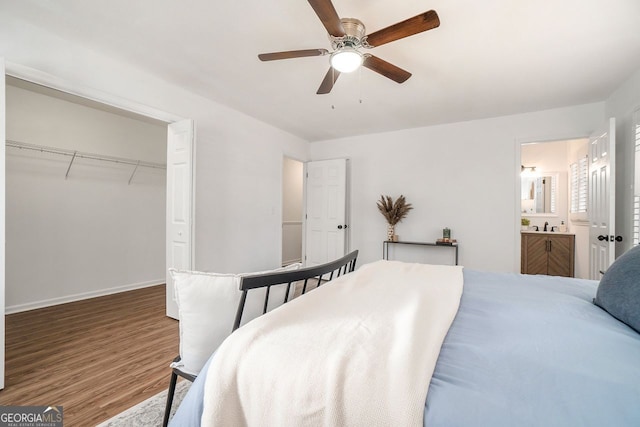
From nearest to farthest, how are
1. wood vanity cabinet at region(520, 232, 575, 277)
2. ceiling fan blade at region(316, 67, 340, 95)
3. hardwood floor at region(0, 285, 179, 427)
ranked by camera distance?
hardwood floor at region(0, 285, 179, 427) → ceiling fan blade at region(316, 67, 340, 95) → wood vanity cabinet at region(520, 232, 575, 277)

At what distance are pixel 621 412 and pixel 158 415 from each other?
1979 millimetres

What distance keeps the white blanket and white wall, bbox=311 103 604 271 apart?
3.29 metres

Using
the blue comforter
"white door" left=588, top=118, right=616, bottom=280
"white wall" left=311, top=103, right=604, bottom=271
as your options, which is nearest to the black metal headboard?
the blue comforter

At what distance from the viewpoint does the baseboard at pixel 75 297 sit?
10.8 feet

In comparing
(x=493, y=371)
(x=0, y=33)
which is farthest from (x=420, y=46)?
(x=0, y=33)

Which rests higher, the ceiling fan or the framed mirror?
the ceiling fan

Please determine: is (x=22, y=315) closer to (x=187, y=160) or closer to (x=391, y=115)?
(x=187, y=160)

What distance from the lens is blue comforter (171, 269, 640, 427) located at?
0.66m

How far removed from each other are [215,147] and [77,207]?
2.05 meters

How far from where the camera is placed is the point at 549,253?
4566 mm

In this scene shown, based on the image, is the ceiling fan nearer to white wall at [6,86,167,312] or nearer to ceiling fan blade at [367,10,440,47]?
ceiling fan blade at [367,10,440,47]

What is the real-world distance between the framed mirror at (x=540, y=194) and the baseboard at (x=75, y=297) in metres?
6.46

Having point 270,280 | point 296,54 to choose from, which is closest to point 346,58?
point 296,54

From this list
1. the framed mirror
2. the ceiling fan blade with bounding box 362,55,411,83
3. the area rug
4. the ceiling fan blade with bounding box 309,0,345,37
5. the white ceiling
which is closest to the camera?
the ceiling fan blade with bounding box 309,0,345,37
